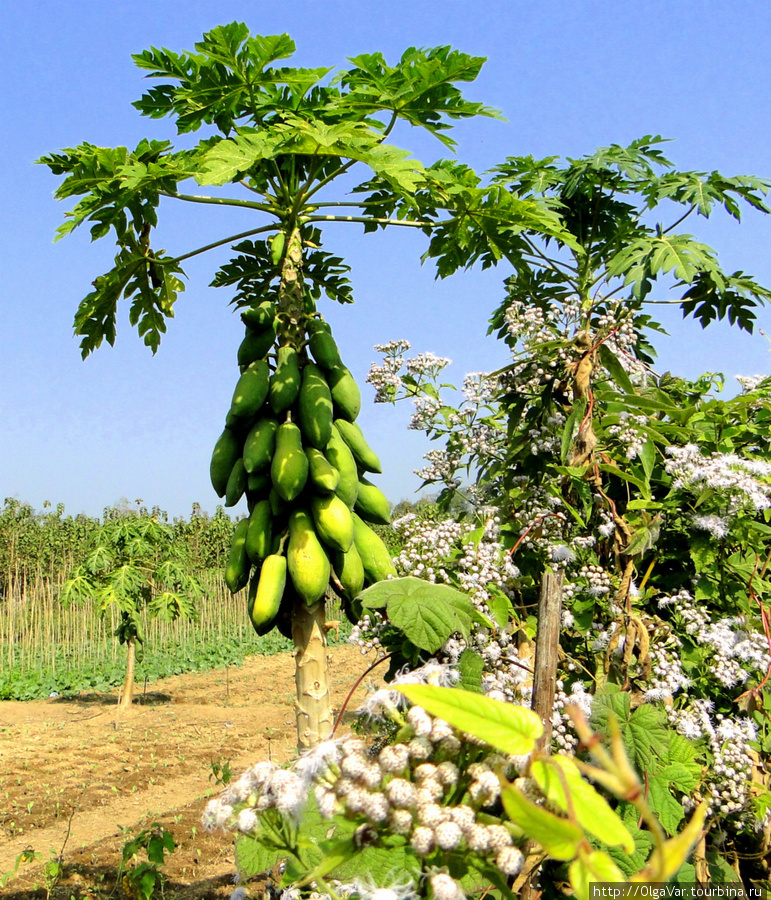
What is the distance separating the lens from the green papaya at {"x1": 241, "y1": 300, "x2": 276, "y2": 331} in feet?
7.42

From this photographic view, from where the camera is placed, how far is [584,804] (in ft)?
2.03

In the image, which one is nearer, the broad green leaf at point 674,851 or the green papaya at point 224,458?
the broad green leaf at point 674,851

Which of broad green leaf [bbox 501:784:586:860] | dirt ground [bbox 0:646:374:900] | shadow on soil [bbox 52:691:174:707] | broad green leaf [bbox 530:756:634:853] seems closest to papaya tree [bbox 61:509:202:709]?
shadow on soil [bbox 52:691:174:707]

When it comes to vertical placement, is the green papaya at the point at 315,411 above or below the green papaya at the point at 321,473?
above

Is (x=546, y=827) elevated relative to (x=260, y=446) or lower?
lower

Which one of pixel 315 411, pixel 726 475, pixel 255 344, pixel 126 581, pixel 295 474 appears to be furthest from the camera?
pixel 126 581

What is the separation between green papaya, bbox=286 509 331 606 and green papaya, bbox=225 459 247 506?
0.21 metres

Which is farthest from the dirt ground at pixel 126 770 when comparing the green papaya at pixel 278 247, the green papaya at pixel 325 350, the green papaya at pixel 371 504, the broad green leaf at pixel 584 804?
the broad green leaf at pixel 584 804

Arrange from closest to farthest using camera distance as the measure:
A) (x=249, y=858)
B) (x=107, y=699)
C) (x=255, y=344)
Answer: (x=249, y=858), (x=255, y=344), (x=107, y=699)

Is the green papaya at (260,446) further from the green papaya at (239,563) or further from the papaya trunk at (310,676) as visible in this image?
the papaya trunk at (310,676)

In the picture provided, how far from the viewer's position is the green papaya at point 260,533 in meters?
2.14

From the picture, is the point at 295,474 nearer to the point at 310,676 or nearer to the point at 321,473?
the point at 321,473

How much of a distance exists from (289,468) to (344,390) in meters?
0.35

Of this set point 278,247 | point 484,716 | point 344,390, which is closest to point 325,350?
point 344,390
